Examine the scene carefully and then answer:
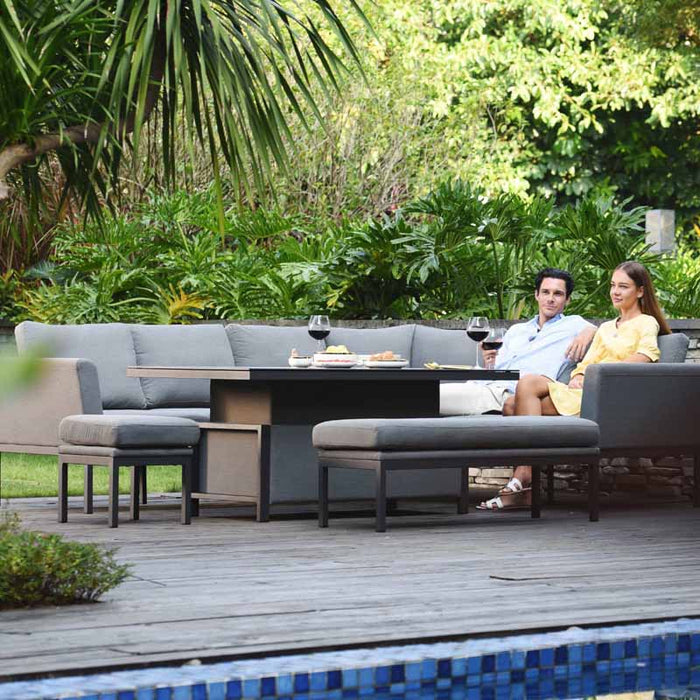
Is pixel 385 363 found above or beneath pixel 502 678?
above

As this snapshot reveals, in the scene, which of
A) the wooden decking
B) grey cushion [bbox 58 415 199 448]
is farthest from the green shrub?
grey cushion [bbox 58 415 199 448]

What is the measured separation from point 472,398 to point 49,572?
4.07m

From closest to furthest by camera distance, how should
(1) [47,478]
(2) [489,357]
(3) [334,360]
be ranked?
(3) [334,360] < (2) [489,357] < (1) [47,478]

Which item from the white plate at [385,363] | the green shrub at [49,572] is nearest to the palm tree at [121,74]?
the green shrub at [49,572]

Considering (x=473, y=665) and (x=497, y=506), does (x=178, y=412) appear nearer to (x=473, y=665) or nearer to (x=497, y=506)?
(x=497, y=506)

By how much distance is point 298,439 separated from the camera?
6.58m

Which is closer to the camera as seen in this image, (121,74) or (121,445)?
(121,74)

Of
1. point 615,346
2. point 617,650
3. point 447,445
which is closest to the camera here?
point 617,650

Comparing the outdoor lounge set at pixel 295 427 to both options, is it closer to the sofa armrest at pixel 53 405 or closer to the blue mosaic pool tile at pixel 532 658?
the sofa armrest at pixel 53 405

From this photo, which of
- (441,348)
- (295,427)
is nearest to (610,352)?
(441,348)

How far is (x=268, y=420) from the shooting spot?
6.51 metres

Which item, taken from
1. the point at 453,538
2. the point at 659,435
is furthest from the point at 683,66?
the point at 453,538

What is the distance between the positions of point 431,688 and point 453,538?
2630 mm

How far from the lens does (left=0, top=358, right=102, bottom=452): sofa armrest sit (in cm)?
660
